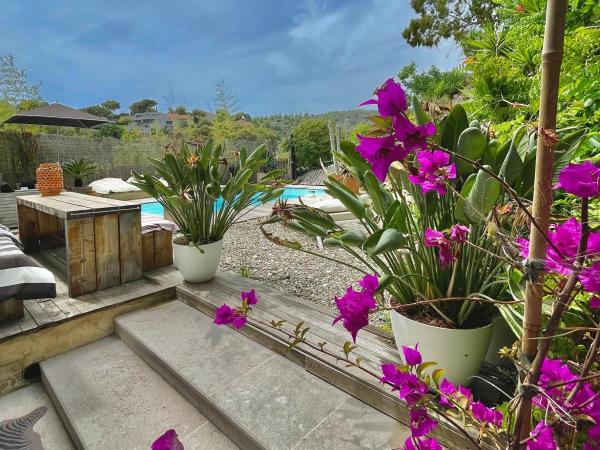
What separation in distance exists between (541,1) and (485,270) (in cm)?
150

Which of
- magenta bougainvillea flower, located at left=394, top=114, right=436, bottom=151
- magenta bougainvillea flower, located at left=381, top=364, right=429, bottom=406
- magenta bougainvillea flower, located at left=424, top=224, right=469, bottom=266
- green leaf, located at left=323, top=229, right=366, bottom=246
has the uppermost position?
magenta bougainvillea flower, located at left=394, top=114, right=436, bottom=151

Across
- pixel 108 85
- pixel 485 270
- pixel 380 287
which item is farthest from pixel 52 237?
pixel 108 85

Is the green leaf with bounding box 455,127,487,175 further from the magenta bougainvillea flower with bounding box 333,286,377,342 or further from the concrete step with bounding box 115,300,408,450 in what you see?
the concrete step with bounding box 115,300,408,450

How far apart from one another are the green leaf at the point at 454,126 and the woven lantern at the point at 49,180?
3.10m

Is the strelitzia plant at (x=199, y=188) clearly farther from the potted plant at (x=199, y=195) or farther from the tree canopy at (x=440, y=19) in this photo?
the tree canopy at (x=440, y=19)

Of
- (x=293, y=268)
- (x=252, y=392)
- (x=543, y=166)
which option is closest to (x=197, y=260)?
(x=293, y=268)

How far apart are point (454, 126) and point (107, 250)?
2088mm

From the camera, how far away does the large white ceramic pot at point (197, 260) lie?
214cm

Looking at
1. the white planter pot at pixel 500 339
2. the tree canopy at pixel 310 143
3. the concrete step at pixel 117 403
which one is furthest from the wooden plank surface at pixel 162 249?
the tree canopy at pixel 310 143

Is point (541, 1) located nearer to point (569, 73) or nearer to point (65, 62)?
point (569, 73)

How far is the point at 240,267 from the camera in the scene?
272 cm

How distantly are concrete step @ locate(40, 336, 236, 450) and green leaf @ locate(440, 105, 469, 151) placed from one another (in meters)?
1.29

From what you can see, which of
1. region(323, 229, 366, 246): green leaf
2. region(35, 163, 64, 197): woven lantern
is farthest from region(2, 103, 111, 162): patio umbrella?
region(323, 229, 366, 246): green leaf

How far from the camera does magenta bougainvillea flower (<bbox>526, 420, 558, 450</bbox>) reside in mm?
511
